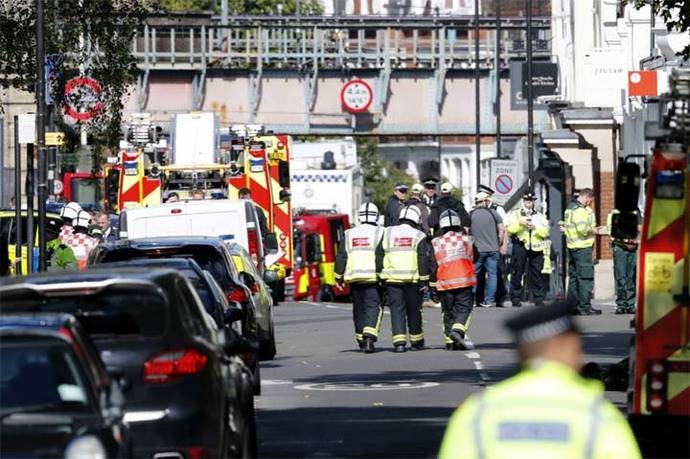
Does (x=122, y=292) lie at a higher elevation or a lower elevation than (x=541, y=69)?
lower

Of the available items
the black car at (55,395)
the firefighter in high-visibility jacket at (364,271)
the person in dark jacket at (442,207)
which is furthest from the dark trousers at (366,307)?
the black car at (55,395)

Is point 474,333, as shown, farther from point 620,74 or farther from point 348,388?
point 620,74

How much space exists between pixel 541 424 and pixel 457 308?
18037 mm

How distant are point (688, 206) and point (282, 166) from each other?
83.1ft

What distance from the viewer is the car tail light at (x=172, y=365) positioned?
439 inches

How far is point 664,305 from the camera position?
1158cm

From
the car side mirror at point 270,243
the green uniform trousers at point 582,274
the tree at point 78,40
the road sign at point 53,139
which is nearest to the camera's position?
the tree at point 78,40

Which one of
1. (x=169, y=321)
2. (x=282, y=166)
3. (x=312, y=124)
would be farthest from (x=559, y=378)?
(x=312, y=124)

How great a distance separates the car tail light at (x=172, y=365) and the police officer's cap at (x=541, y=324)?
5.14m

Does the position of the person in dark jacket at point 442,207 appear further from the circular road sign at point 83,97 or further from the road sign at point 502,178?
the road sign at point 502,178

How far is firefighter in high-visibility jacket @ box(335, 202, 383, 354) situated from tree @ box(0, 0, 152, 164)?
4530 millimetres

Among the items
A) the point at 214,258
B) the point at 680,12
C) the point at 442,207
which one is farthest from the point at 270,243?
the point at 680,12

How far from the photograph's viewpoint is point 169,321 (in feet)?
37.6

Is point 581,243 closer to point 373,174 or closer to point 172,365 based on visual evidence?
point 172,365
